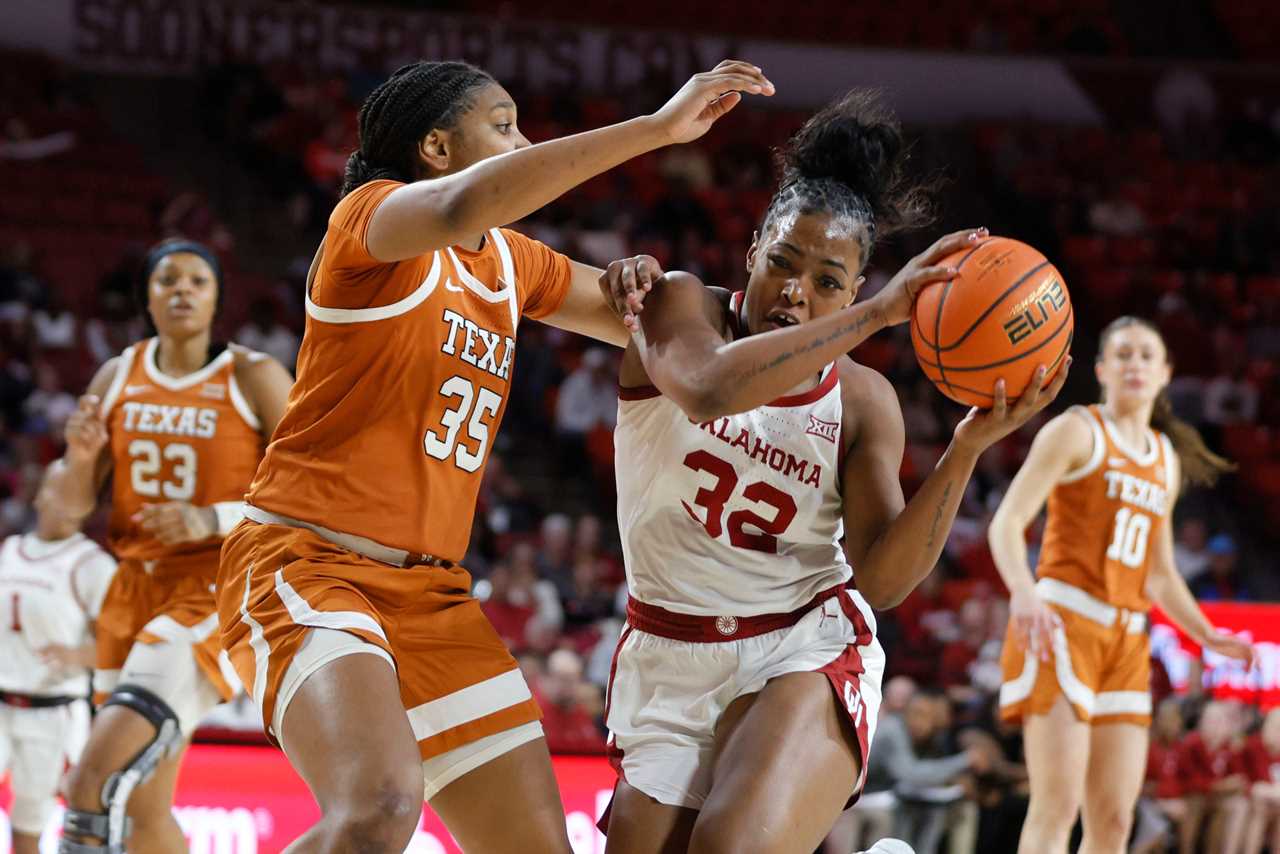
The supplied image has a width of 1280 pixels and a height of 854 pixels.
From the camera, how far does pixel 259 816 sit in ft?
19.2

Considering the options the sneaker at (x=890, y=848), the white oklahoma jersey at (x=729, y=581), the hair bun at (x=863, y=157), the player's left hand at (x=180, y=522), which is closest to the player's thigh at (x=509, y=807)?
the white oklahoma jersey at (x=729, y=581)

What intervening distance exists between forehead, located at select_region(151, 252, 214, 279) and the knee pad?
4.69 feet

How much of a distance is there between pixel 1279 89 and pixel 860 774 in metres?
15.2

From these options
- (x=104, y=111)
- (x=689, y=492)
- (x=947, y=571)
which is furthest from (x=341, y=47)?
(x=689, y=492)

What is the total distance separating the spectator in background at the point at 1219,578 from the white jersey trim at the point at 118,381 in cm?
781

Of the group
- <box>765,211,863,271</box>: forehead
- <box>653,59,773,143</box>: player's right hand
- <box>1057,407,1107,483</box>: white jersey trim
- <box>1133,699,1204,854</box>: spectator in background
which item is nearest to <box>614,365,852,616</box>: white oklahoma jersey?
<box>765,211,863,271</box>: forehead

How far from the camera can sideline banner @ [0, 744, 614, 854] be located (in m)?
5.86

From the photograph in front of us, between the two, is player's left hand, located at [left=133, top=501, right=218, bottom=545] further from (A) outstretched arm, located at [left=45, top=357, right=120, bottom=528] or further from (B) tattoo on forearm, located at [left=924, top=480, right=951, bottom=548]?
(B) tattoo on forearm, located at [left=924, top=480, right=951, bottom=548]

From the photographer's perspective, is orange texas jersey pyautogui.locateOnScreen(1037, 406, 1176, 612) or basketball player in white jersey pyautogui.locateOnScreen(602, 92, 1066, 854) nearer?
basketball player in white jersey pyautogui.locateOnScreen(602, 92, 1066, 854)

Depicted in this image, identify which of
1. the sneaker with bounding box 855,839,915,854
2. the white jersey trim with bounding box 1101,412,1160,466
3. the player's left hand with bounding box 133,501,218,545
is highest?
the white jersey trim with bounding box 1101,412,1160,466

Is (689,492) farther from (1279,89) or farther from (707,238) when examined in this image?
(1279,89)

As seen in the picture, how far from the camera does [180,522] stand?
15.9 feet

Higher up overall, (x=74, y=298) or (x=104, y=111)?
(x=104, y=111)

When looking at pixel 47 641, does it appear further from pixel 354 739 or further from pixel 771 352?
pixel 771 352
